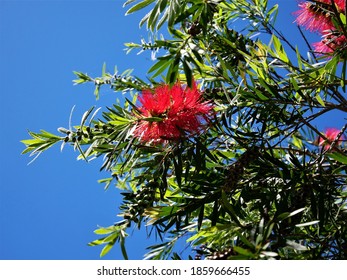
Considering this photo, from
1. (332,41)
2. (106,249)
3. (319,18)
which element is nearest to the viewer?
(106,249)

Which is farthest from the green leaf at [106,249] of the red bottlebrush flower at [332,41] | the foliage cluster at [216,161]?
the red bottlebrush flower at [332,41]

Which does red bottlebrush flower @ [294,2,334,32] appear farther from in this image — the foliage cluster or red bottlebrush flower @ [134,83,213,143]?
red bottlebrush flower @ [134,83,213,143]

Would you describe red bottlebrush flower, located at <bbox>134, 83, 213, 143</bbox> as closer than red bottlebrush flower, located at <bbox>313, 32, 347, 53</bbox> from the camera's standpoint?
Yes

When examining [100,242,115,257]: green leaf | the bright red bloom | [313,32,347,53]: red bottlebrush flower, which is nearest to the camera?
[100,242,115,257]: green leaf

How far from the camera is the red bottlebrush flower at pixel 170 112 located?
1129mm

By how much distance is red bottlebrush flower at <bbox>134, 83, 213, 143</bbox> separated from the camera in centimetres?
113

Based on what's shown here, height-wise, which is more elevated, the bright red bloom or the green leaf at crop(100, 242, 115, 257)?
the bright red bloom

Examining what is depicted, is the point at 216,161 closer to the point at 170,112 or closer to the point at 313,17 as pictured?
the point at 170,112

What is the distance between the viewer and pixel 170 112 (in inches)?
44.5

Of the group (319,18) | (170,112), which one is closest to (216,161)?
(170,112)

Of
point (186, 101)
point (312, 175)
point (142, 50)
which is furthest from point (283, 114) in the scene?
point (142, 50)

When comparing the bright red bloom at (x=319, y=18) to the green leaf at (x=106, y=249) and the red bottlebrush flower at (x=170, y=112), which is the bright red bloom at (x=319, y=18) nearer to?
the red bottlebrush flower at (x=170, y=112)

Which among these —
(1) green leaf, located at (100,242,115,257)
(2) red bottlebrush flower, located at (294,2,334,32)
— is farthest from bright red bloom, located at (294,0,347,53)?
(1) green leaf, located at (100,242,115,257)
